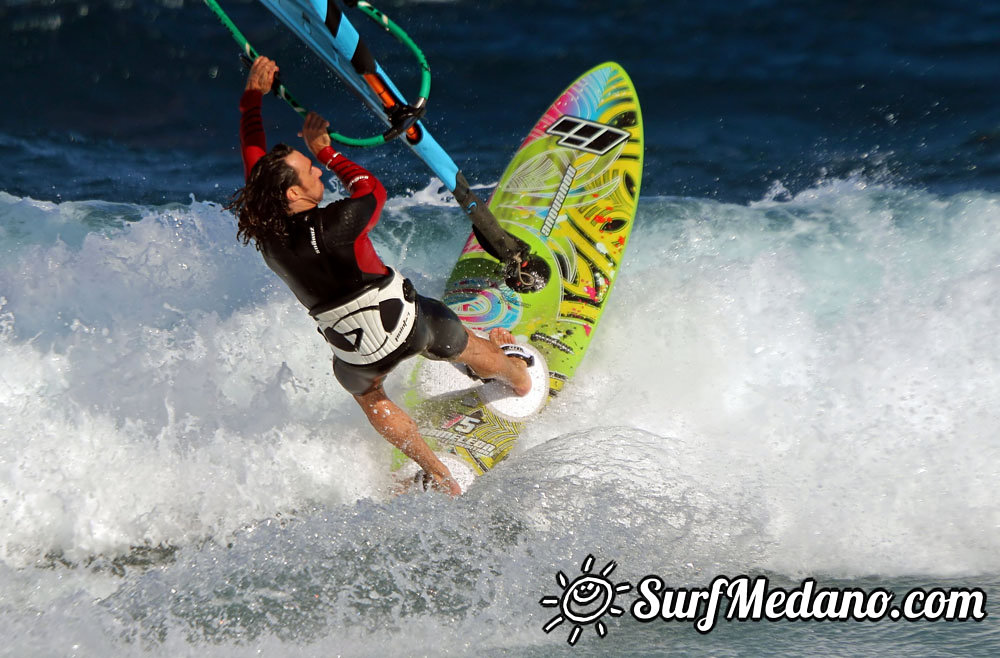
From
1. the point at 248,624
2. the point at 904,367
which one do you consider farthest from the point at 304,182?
the point at 904,367

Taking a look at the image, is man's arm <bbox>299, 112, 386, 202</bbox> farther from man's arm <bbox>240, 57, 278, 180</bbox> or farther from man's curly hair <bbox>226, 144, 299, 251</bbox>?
man's curly hair <bbox>226, 144, 299, 251</bbox>

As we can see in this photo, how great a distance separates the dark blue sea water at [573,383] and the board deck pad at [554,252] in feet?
0.79

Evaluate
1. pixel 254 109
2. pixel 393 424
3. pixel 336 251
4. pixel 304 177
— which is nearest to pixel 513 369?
pixel 393 424

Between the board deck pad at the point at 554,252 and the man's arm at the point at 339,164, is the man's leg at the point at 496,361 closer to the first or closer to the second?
the board deck pad at the point at 554,252

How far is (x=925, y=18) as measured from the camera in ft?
24.0

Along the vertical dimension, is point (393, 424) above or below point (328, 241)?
below

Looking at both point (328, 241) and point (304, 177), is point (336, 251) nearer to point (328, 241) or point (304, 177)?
point (328, 241)

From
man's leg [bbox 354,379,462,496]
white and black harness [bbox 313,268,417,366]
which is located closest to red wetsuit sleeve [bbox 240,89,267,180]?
white and black harness [bbox 313,268,417,366]

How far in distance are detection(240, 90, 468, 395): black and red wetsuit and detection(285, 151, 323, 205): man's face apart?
0.24 feet

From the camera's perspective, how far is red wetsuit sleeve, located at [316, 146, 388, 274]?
3.46m

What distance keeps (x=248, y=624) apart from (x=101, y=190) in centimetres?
503

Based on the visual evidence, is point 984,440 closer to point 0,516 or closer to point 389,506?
point 389,506

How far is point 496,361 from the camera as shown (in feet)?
14.6

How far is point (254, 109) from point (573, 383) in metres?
2.52
